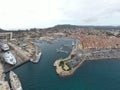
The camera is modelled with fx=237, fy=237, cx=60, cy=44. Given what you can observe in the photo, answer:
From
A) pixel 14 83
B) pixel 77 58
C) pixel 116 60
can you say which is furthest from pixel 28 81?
pixel 116 60

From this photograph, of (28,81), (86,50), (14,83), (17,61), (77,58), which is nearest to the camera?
(14,83)

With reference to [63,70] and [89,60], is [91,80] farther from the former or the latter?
[89,60]

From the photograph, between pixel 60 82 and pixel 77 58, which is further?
pixel 77 58

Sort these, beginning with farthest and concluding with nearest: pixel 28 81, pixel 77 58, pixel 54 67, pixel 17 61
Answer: pixel 77 58 < pixel 17 61 < pixel 54 67 < pixel 28 81

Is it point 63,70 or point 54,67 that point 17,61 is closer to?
point 54,67

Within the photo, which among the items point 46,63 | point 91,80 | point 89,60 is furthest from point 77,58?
point 91,80

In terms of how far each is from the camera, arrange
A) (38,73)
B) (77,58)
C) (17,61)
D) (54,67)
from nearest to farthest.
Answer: (38,73) → (54,67) → (17,61) → (77,58)
